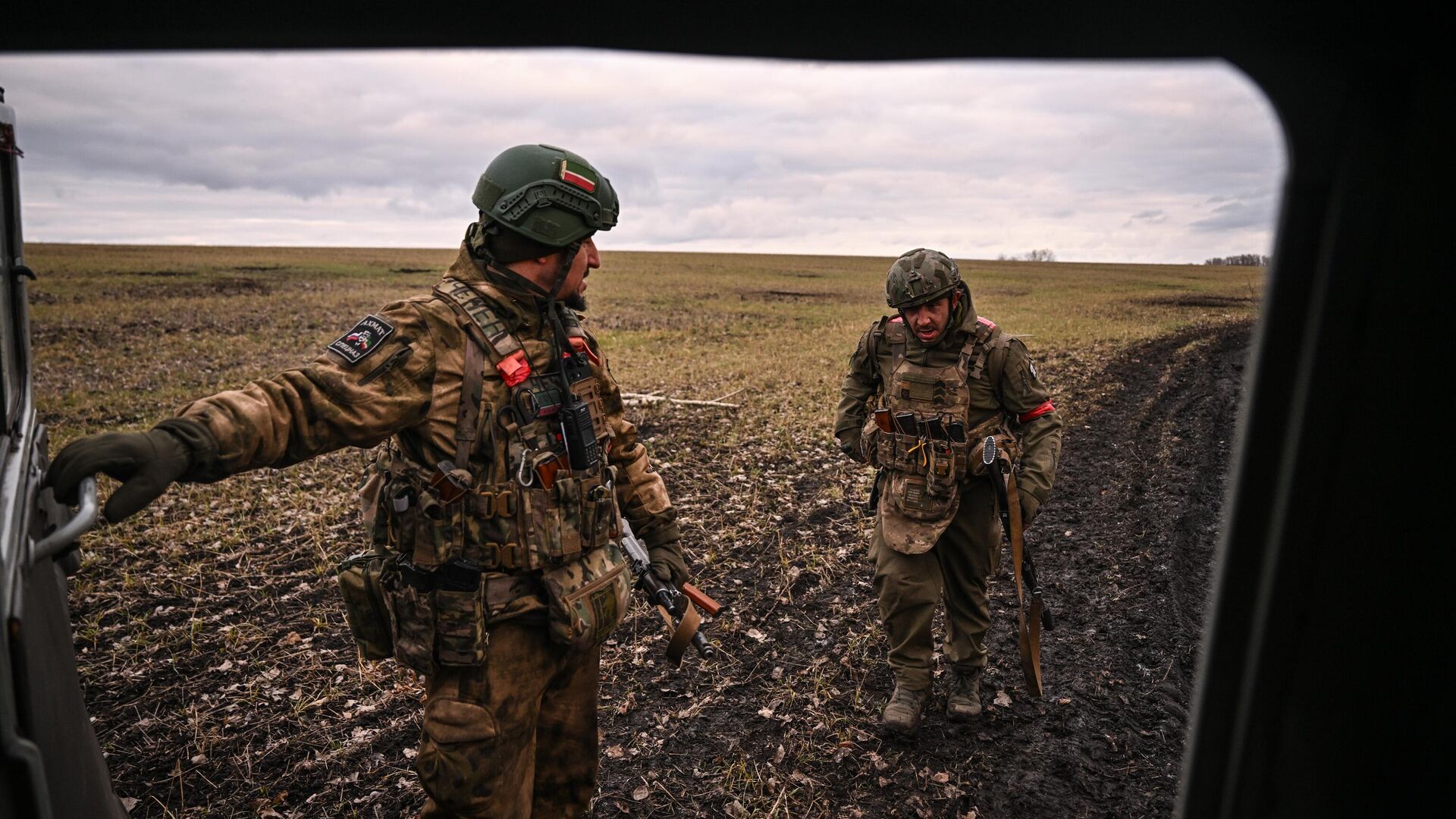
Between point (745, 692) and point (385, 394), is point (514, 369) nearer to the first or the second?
point (385, 394)

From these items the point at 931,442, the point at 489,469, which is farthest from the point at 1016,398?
the point at 489,469

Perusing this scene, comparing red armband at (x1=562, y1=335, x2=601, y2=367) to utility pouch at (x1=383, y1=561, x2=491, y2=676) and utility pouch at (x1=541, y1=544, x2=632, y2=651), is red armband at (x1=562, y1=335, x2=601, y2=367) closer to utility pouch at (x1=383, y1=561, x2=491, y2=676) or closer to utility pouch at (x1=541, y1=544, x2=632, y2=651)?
utility pouch at (x1=541, y1=544, x2=632, y2=651)

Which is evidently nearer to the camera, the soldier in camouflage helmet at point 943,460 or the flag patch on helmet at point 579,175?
the flag patch on helmet at point 579,175

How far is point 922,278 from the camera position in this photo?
4.85 meters

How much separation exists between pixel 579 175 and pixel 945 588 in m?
3.51

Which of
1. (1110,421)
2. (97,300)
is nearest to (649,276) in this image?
(97,300)

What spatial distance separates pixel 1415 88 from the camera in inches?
40.8

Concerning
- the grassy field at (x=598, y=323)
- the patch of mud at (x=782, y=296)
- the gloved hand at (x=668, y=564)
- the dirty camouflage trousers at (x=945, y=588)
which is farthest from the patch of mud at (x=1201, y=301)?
the gloved hand at (x=668, y=564)

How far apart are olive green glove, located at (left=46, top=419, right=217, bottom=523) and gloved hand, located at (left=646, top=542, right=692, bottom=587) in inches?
78.9

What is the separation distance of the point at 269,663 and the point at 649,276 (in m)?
51.4

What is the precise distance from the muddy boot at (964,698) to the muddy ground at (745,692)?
75 mm

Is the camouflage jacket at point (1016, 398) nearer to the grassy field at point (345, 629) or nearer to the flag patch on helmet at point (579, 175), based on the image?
the grassy field at point (345, 629)

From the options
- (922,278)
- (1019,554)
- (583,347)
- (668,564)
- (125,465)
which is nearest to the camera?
(125,465)

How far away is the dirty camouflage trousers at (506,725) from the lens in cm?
306
